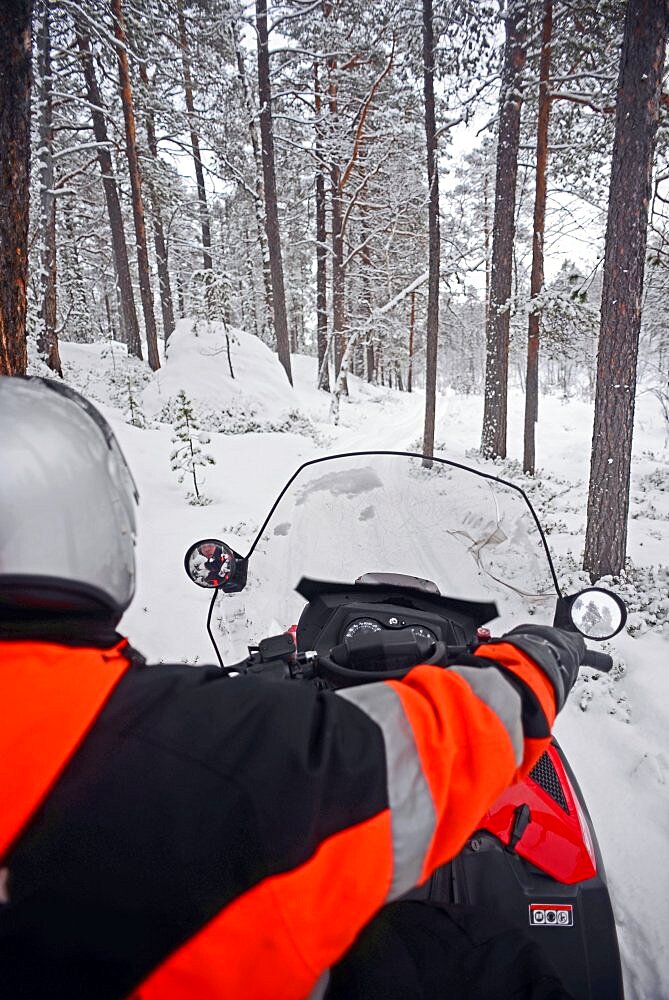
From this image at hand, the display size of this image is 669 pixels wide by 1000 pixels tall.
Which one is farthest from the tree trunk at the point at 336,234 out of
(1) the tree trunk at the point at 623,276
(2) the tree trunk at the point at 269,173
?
(1) the tree trunk at the point at 623,276

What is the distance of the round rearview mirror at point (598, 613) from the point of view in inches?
68.5

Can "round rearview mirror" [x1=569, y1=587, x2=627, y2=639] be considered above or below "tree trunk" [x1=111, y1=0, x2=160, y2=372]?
below

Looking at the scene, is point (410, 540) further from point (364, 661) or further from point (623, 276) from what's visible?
point (623, 276)

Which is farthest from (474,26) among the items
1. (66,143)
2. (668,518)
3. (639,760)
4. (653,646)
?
(66,143)

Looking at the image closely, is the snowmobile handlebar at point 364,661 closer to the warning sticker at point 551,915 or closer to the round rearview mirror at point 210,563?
the round rearview mirror at point 210,563

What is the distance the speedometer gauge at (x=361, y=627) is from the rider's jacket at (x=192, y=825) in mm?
1089

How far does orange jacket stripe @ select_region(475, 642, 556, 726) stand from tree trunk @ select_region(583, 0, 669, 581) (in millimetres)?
4849

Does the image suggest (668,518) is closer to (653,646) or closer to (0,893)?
(653,646)

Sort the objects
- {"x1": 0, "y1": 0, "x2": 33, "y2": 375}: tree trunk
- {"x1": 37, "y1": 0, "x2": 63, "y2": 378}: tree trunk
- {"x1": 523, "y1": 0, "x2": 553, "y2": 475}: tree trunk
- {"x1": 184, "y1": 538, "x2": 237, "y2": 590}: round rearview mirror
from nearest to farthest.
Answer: {"x1": 184, "y1": 538, "x2": 237, "y2": 590}: round rearview mirror < {"x1": 0, "y1": 0, "x2": 33, "y2": 375}: tree trunk < {"x1": 523, "y1": 0, "x2": 553, "y2": 475}: tree trunk < {"x1": 37, "y1": 0, "x2": 63, "y2": 378}: tree trunk

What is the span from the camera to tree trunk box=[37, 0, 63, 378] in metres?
12.1

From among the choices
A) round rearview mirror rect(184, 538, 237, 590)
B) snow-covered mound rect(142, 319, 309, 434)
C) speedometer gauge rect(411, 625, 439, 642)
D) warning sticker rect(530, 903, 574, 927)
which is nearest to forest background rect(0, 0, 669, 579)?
snow-covered mound rect(142, 319, 309, 434)

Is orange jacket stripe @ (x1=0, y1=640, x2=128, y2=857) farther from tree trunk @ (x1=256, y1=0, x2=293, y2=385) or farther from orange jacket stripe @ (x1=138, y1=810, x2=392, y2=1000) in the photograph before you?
tree trunk @ (x1=256, y1=0, x2=293, y2=385)

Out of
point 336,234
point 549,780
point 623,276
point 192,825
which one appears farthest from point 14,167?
point 336,234

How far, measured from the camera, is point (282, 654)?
175 cm
